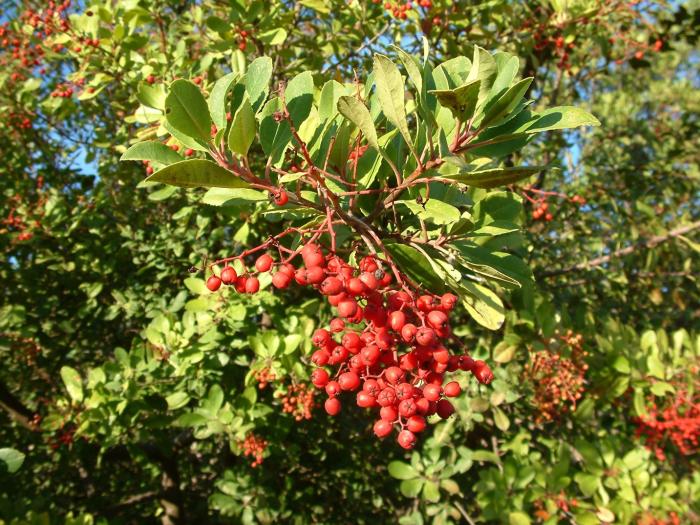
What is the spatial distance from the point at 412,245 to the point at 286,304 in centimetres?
235

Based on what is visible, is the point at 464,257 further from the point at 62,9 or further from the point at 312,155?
the point at 62,9

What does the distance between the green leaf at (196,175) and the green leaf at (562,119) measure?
78cm

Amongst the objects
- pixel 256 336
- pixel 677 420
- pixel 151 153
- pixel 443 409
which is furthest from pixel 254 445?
pixel 677 420

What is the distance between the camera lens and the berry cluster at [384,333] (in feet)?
4.32

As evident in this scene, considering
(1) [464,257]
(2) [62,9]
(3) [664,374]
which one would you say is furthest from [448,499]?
(2) [62,9]

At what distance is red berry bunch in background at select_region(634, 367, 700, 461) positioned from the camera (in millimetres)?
3299

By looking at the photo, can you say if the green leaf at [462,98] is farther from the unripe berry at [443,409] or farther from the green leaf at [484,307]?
the unripe berry at [443,409]

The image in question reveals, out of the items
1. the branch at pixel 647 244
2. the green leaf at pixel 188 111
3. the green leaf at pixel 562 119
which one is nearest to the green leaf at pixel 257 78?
the green leaf at pixel 188 111

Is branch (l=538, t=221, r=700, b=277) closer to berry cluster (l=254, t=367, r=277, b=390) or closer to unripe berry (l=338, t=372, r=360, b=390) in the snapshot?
berry cluster (l=254, t=367, r=277, b=390)

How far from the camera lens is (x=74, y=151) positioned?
477 centimetres

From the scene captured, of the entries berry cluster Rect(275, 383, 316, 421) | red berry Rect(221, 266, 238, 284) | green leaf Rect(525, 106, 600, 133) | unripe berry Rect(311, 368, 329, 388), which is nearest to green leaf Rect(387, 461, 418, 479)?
berry cluster Rect(275, 383, 316, 421)

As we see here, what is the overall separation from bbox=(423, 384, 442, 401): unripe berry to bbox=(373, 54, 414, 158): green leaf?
25.2 inches

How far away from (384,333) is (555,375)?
2046mm

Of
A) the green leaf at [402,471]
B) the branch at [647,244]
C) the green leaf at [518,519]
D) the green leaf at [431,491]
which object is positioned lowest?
the green leaf at [518,519]
